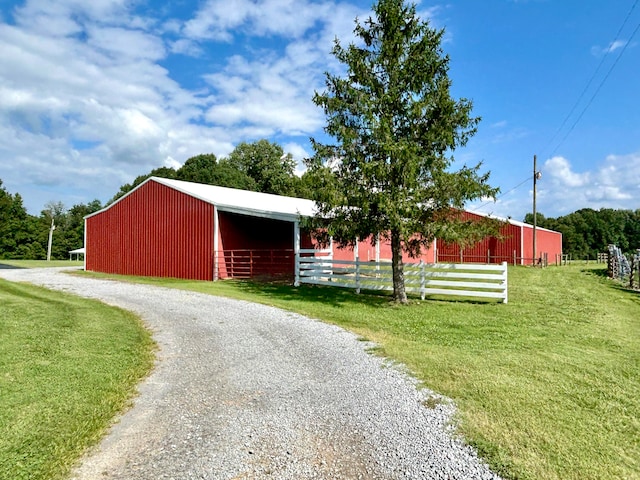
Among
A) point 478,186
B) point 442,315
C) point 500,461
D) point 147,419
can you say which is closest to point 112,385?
point 147,419

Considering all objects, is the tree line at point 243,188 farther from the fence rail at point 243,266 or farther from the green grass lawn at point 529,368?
the green grass lawn at point 529,368

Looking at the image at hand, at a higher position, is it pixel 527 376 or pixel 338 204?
pixel 338 204

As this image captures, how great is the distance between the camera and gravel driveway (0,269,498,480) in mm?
3066

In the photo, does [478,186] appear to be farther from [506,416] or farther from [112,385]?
[112,385]

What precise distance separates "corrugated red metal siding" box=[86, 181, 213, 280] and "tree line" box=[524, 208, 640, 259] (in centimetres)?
5629

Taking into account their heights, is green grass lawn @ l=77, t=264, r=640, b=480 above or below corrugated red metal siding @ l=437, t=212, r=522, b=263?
below

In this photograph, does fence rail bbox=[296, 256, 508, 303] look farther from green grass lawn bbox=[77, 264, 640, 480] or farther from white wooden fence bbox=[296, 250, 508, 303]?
green grass lawn bbox=[77, 264, 640, 480]

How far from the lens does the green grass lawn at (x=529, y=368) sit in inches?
127

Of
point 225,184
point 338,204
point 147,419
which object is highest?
point 225,184

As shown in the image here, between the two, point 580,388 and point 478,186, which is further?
point 478,186

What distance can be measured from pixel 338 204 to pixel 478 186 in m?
3.41

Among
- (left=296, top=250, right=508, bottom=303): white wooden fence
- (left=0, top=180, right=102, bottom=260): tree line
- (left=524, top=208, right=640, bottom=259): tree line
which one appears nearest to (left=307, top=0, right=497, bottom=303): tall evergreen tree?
(left=296, top=250, right=508, bottom=303): white wooden fence

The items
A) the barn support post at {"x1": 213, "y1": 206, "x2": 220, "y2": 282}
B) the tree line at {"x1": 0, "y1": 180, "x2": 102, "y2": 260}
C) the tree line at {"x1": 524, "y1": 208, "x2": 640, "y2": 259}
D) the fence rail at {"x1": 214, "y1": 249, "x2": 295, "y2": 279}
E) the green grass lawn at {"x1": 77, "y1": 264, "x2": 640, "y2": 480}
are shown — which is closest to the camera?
the green grass lawn at {"x1": 77, "y1": 264, "x2": 640, "y2": 480}

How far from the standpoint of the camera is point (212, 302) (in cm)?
1086
